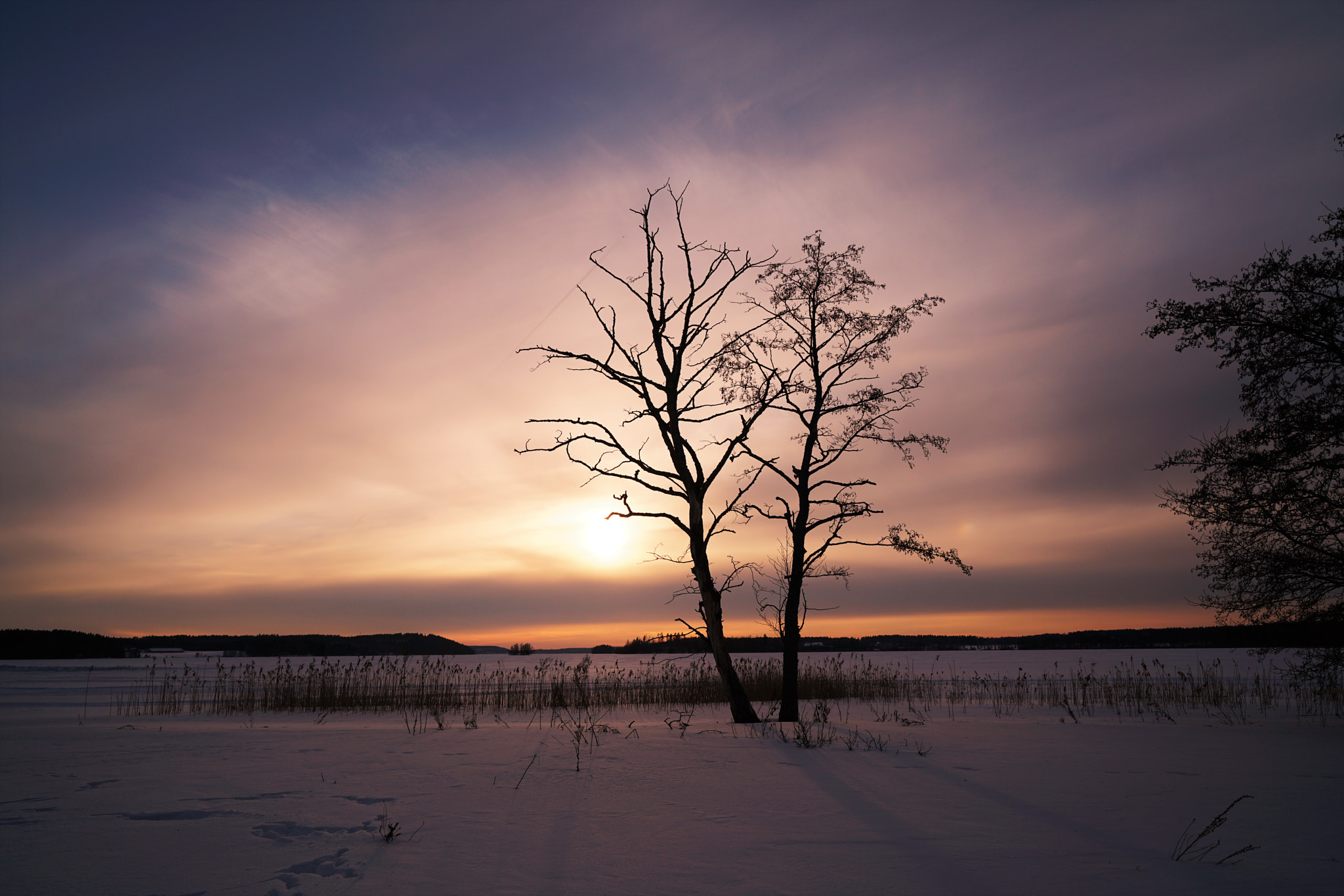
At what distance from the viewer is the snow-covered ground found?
13.6 feet

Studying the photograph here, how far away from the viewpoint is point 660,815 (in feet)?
18.7

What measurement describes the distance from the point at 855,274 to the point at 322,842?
1250 cm

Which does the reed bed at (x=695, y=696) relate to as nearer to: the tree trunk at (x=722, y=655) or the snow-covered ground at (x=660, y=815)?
the tree trunk at (x=722, y=655)

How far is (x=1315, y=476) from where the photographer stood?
1293cm

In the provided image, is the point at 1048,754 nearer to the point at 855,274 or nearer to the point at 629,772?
the point at 629,772

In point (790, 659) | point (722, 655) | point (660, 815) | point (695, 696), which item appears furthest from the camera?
point (695, 696)

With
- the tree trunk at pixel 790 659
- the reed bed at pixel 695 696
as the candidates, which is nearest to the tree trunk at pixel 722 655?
the tree trunk at pixel 790 659

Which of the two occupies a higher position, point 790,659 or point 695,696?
point 790,659

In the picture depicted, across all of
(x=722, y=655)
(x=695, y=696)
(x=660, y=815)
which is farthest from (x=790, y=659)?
(x=695, y=696)

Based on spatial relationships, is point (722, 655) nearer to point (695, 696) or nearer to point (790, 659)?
point (790, 659)

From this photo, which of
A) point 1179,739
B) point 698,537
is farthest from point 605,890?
point 1179,739

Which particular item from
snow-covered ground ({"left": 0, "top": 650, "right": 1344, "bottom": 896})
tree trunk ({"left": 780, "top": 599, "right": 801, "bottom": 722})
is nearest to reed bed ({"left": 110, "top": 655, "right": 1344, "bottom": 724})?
tree trunk ({"left": 780, "top": 599, "right": 801, "bottom": 722})

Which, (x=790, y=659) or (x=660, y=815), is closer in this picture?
(x=660, y=815)

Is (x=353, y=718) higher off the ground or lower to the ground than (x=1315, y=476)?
lower
